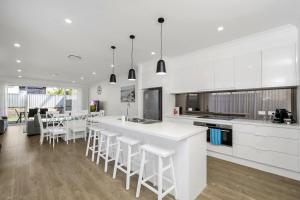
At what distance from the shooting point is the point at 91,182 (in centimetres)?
231

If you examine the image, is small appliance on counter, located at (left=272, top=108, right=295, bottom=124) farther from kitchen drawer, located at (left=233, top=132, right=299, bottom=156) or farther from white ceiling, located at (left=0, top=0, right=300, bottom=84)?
white ceiling, located at (left=0, top=0, right=300, bottom=84)

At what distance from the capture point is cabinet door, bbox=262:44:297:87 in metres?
2.49

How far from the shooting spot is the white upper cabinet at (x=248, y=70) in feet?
9.32

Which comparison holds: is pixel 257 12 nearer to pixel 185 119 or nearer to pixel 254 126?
pixel 254 126

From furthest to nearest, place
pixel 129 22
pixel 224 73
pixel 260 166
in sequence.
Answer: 1. pixel 224 73
2. pixel 260 166
3. pixel 129 22

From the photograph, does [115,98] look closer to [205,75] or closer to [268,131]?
[205,75]

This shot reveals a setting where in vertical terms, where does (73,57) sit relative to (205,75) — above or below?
above

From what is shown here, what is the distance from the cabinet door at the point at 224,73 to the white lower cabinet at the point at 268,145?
3.11ft

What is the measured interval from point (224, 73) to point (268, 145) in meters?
1.64

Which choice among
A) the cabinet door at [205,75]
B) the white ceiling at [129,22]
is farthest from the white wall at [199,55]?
the white ceiling at [129,22]

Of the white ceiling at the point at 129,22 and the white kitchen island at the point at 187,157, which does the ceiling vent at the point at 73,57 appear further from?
the white kitchen island at the point at 187,157

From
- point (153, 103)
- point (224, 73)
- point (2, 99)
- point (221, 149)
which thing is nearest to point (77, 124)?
point (153, 103)

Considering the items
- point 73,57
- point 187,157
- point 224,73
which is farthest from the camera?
point 73,57

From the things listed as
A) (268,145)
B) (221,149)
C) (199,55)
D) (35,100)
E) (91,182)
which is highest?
(199,55)
